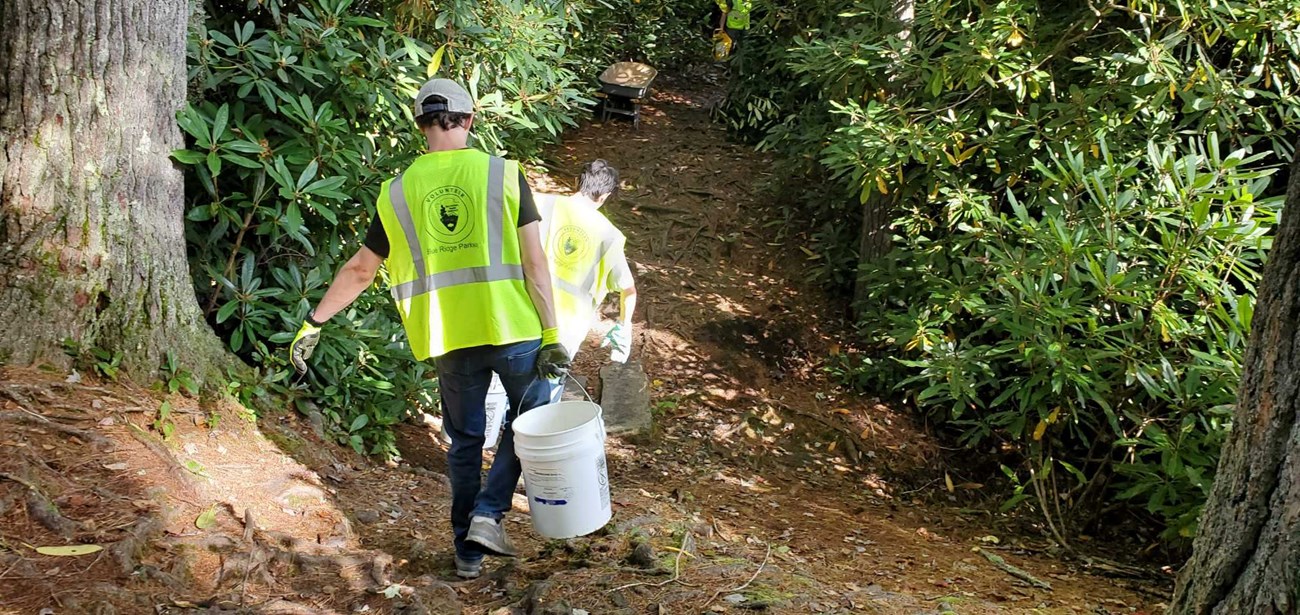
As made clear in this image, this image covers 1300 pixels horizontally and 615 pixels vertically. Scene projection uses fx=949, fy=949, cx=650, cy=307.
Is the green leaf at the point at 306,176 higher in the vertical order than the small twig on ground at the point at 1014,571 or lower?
higher

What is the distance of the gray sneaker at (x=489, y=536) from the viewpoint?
3268 millimetres

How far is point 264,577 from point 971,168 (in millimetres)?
4907

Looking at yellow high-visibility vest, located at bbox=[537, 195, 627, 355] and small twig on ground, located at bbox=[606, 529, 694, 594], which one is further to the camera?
yellow high-visibility vest, located at bbox=[537, 195, 627, 355]

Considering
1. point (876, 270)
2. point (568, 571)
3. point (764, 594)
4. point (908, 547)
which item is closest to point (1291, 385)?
point (764, 594)

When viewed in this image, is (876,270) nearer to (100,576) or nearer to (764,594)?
(764,594)

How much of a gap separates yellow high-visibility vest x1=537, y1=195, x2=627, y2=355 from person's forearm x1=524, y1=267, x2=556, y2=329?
1108 mm

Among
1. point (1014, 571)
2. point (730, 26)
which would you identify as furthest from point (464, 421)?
point (1014, 571)

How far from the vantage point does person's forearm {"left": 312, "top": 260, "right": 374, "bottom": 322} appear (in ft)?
11.0

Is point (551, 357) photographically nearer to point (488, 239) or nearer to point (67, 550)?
point (488, 239)

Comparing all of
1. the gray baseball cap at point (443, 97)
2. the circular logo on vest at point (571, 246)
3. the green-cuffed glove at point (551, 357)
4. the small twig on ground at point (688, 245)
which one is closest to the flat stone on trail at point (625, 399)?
the circular logo on vest at point (571, 246)

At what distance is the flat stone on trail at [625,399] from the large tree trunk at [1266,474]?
13.5ft

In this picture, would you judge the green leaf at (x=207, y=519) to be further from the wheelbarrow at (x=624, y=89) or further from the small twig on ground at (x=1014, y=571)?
the wheelbarrow at (x=624, y=89)

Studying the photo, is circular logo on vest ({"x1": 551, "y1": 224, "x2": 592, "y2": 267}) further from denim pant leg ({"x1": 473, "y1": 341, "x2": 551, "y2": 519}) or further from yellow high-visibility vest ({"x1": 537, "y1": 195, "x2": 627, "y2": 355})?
denim pant leg ({"x1": 473, "y1": 341, "x2": 551, "y2": 519})

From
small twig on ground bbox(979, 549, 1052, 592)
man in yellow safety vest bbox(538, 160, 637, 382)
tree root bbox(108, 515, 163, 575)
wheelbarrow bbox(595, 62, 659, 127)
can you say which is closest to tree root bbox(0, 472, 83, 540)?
tree root bbox(108, 515, 163, 575)
